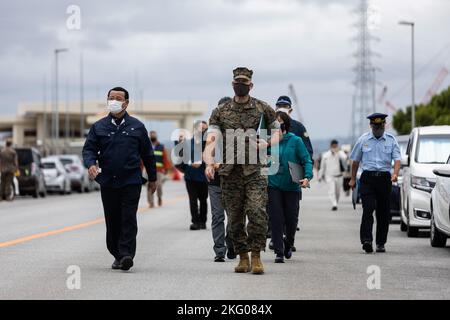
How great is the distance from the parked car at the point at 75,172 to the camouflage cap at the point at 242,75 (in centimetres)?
3601

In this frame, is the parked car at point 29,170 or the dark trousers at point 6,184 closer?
the dark trousers at point 6,184

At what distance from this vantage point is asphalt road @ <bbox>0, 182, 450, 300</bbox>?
11344 mm

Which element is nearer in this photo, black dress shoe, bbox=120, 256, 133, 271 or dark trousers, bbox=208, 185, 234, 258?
black dress shoe, bbox=120, 256, 133, 271

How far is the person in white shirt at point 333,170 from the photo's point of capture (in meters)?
31.2

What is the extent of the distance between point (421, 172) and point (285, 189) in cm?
521

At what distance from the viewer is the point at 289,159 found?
1506 cm

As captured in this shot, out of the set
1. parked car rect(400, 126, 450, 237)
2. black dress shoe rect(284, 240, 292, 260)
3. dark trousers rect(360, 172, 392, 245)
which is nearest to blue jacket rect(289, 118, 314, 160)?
dark trousers rect(360, 172, 392, 245)

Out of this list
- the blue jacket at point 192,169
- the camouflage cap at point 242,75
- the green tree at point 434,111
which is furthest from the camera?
the green tree at point 434,111

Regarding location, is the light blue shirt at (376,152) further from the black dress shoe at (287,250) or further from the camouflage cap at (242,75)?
the camouflage cap at (242,75)

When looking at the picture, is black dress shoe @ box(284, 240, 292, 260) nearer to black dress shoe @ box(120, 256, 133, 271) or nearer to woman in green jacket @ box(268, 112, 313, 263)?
woman in green jacket @ box(268, 112, 313, 263)

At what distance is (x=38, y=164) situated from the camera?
135 ft

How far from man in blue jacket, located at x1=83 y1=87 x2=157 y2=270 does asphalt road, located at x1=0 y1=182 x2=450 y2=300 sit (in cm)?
43

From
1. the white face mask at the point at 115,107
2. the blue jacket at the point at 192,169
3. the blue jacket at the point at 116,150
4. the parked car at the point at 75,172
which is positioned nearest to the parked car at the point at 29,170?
the parked car at the point at 75,172

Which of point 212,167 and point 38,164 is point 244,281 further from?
point 38,164
